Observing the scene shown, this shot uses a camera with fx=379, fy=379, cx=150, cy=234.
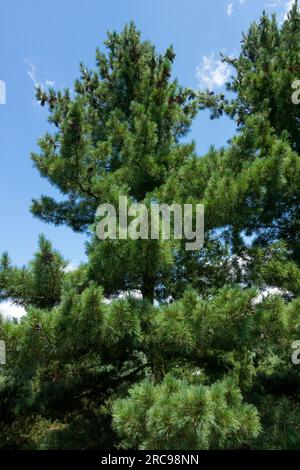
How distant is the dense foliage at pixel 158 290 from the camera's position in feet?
15.1

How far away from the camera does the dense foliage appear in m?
4.59

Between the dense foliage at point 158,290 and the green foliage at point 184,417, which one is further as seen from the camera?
the dense foliage at point 158,290

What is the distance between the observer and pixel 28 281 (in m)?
5.98

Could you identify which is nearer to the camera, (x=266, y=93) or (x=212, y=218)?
(x=212, y=218)

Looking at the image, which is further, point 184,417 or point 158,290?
point 158,290

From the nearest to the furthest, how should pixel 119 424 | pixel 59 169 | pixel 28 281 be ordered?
pixel 119 424
pixel 28 281
pixel 59 169

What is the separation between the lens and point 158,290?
7445mm

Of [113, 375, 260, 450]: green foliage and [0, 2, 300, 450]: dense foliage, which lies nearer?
[113, 375, 260, 450]: green foliage

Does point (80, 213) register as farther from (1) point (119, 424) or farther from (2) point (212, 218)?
(1) point (119, 424)

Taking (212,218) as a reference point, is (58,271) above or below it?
below

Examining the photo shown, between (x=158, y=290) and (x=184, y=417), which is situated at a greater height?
(x=158, y=290)
